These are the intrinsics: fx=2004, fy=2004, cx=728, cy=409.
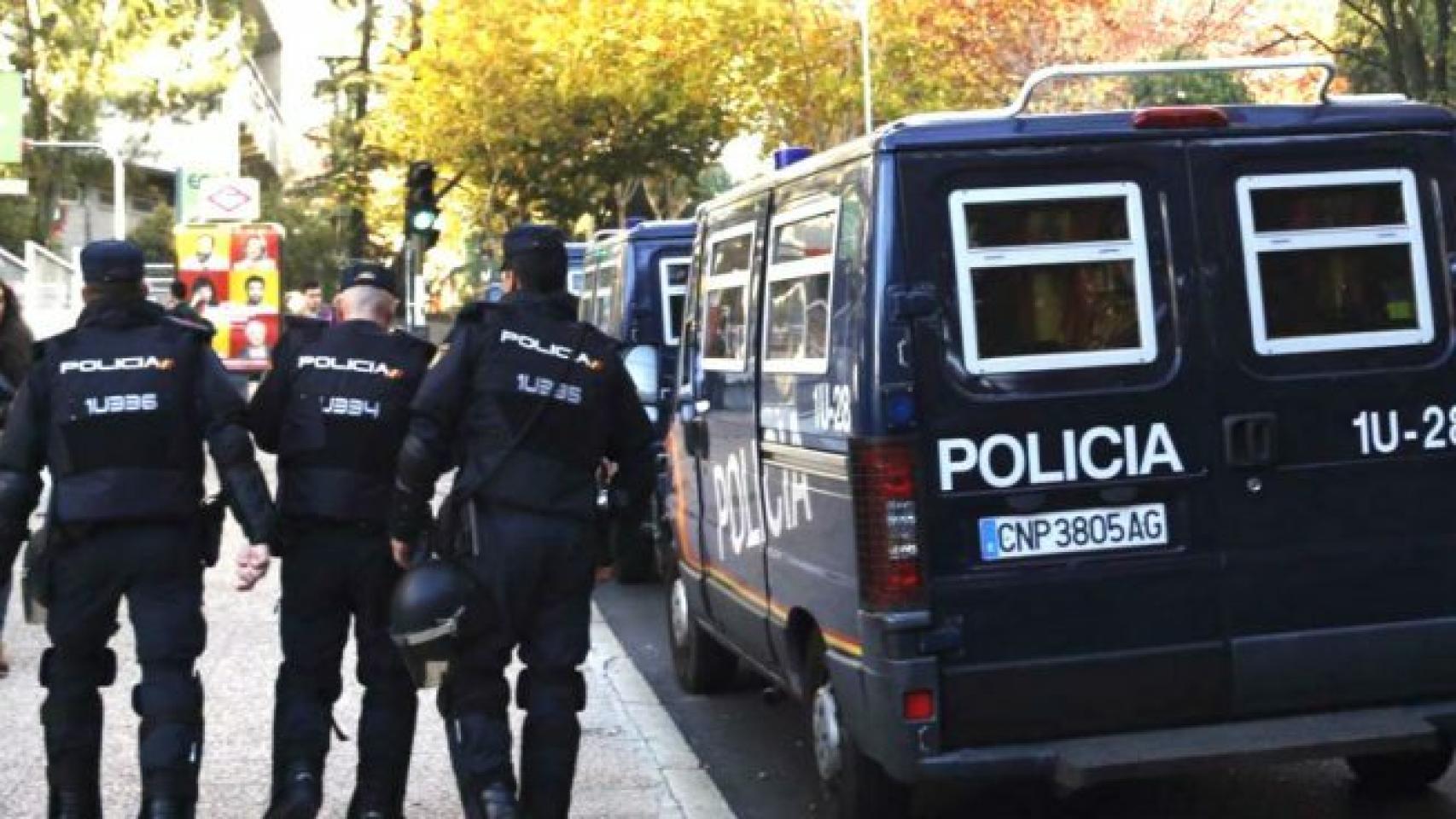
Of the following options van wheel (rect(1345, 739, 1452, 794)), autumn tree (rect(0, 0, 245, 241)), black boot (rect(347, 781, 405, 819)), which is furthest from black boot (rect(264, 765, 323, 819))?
autumn tree (rect(0, 0, 245, 241))

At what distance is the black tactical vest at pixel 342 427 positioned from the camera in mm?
5820

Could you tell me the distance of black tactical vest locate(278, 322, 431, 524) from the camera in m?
5.82

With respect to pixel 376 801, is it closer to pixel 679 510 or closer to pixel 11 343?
pixel 679 510

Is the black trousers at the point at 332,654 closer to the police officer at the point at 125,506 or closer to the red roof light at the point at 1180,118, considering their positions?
the police officer at the point at 125,506

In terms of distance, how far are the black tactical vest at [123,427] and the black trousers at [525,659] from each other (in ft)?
2.86

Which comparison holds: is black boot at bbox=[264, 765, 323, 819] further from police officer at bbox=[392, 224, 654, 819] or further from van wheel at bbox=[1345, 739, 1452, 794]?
van wheel at bbox=[1345, 739, 1452, 794]

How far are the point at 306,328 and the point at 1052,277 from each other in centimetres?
221

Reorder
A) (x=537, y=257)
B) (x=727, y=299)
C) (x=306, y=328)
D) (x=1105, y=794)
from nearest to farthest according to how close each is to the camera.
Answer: (x=537, y=257)
(x=306, y=328)
(x=1105, y=794)
(x=727, y=299)

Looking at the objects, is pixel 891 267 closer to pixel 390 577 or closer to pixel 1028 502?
pixel 1028 502

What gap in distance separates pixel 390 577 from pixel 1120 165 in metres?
2.42

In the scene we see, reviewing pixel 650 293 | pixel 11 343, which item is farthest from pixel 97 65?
pixel 11 343

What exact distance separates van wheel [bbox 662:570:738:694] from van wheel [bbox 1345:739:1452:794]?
9.14 feet

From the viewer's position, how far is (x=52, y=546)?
18.5 ft

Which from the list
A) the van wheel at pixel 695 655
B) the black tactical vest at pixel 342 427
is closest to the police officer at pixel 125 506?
the black tactical vest at pixel 342 427
